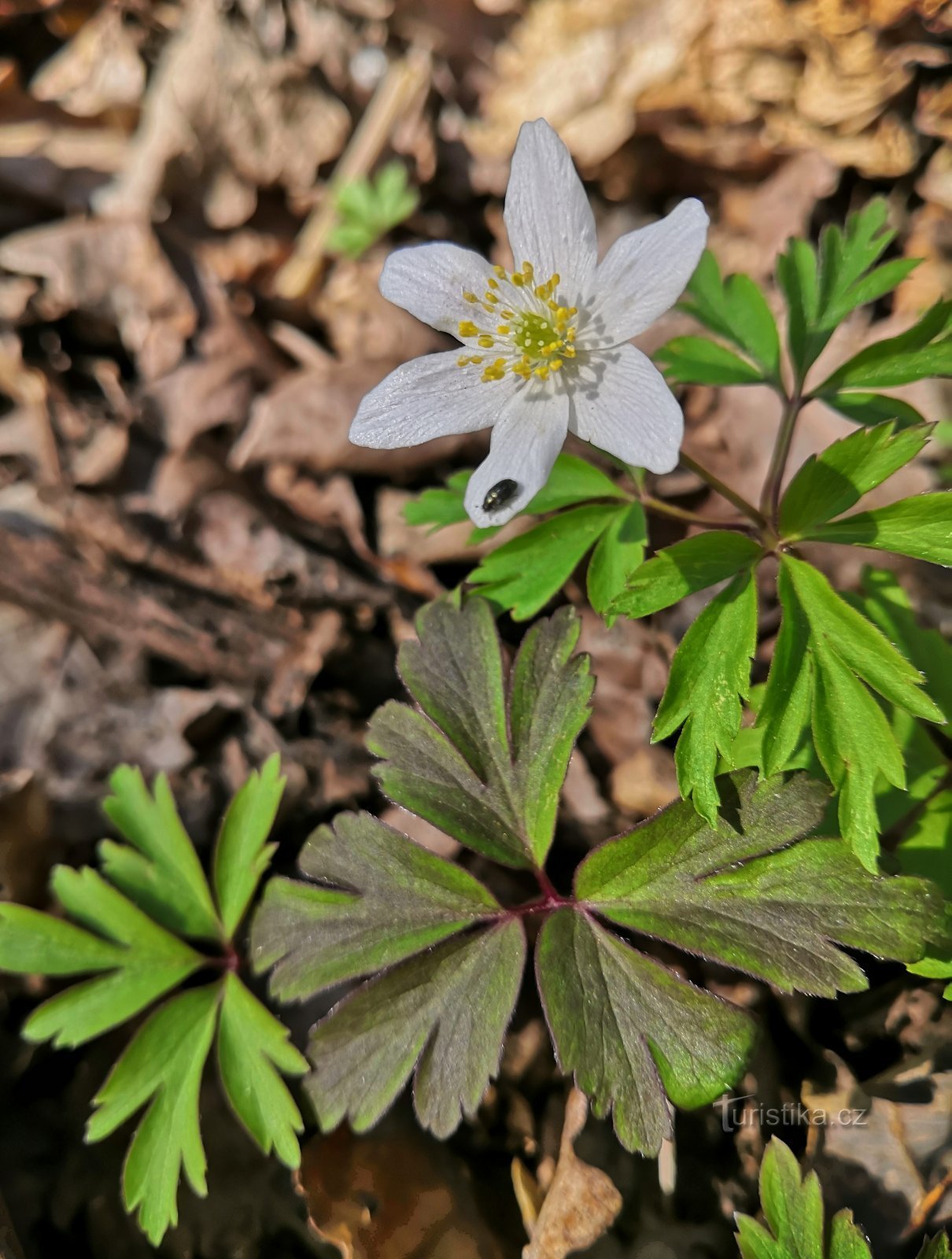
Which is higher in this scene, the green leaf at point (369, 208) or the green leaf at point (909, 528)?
the green leaf at point (369, 208)

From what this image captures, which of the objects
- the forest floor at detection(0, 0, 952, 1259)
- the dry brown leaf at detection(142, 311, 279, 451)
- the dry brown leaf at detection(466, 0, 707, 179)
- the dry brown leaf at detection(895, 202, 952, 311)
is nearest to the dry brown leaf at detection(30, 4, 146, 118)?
the forest floor at detection(0, 0, 952, 1259)

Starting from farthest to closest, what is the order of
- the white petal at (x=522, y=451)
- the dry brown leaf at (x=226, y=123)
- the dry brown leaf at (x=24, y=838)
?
the dry brown leaf at (x=226, y=123) → the dry brown leaf at (x=24, y=838) → the white petal at (x=522, y=451)

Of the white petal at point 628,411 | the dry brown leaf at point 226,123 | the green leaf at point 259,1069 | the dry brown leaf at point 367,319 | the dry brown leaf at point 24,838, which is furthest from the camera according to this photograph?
the dry brown leaf at point 226,123

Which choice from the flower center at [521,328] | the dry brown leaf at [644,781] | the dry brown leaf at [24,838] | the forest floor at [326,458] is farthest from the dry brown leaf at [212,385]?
the dry brown leaf at [644,781]

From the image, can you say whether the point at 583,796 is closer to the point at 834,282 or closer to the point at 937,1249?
the point at 937,1249

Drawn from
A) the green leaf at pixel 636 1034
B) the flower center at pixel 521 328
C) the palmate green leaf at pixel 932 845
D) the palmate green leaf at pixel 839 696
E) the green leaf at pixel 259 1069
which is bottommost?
the green leaf at pixel 259 1069

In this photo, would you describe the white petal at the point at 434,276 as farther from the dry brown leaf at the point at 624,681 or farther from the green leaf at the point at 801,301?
the dry brown leaf at the point at 624,681

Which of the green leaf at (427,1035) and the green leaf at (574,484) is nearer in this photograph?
the green leaf at (427,1035)
